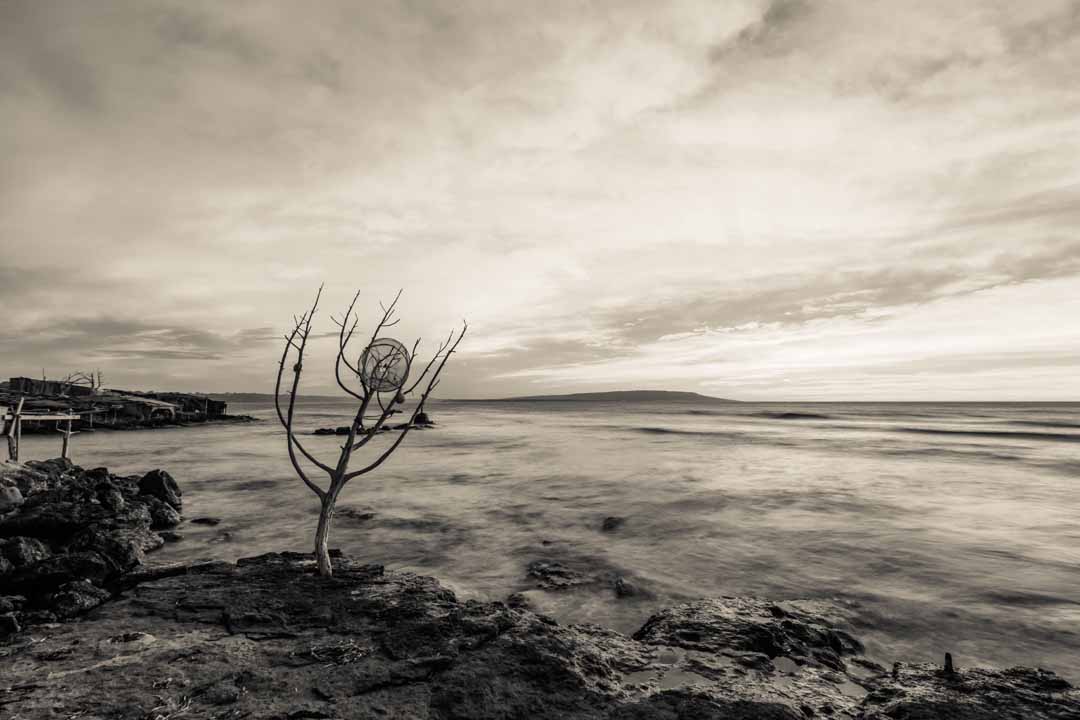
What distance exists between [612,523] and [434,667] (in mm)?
8437

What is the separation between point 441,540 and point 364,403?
5.21 m

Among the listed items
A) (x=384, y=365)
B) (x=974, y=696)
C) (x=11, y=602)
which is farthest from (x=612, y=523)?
(x=11, y=602)

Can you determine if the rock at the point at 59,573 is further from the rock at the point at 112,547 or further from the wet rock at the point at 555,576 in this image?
the wet rock at the point at 555,576

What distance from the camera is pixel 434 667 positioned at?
13.9 ft

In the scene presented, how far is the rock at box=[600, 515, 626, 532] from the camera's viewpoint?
11828 mm

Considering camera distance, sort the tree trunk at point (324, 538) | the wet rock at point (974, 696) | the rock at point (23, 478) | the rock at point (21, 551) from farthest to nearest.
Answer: the rock at point (23, 478) → the rock at point (21, 551) → the tree trunk at point (324, 538) → the wet rock at point (974, 696)

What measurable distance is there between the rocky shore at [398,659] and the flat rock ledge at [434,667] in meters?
0.02

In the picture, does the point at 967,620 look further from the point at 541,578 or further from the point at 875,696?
the point at 541,578

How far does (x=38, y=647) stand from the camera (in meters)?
4.40

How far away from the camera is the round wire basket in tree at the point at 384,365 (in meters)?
Result: 6.85

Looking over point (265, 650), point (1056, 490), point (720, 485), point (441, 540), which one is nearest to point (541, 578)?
point (441, 540)

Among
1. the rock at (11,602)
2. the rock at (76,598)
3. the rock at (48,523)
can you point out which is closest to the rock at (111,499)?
the rock at (48,523)

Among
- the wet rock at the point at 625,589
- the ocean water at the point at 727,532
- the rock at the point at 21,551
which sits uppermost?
the rock at the point at 21,551

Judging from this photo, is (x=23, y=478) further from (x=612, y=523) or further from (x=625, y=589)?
(x=625, y=589)
